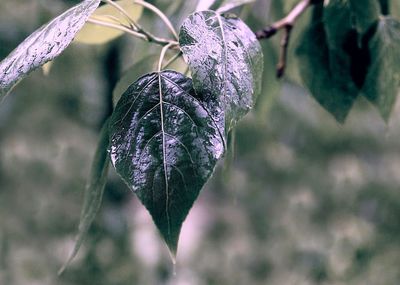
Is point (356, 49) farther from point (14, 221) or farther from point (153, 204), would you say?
point (14, 221)

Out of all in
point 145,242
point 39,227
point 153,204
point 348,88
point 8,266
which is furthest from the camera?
point 145,242

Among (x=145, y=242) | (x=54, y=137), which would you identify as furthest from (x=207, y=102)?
(x=145, y=242)

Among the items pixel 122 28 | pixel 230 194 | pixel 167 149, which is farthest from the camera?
pixel 230 194

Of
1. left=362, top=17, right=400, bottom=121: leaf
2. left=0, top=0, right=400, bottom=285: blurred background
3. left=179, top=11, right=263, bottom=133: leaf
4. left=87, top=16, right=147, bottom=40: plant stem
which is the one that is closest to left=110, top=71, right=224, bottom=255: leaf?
left=179, top=11, right=263, bottom=133: leaf

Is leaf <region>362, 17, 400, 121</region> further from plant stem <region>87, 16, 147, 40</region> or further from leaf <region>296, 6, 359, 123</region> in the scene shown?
plant stem <region>87, 16, 147, 40</region>

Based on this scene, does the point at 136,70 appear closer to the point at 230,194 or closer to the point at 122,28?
the point at 122,28

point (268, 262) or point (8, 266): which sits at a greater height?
point (8, 266)

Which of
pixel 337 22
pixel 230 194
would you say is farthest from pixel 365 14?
→ pixel 230 194
